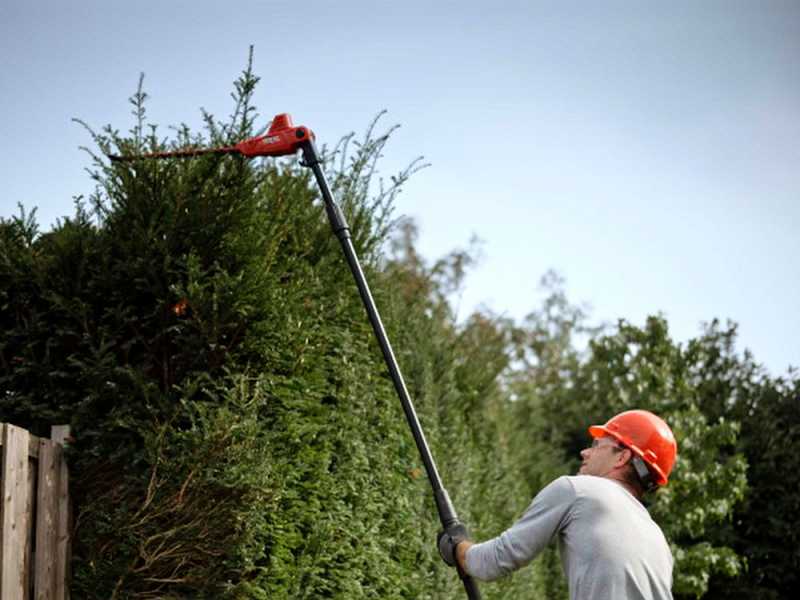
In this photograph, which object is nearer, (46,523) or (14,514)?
(14,514)

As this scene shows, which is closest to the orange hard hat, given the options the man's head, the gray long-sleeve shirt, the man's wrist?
the man's head

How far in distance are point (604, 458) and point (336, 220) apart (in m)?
1.80

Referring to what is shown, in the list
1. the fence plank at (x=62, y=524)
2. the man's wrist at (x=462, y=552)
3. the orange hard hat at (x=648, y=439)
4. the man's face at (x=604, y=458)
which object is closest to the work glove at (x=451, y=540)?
the man's wrist at (x=462, y=552)

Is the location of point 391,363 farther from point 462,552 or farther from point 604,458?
point 604,458

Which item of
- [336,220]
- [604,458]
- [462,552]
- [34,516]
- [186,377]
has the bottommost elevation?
[462,552]

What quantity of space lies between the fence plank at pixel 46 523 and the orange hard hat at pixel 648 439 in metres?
2.62

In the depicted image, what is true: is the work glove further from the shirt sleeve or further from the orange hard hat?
the orange hard hat

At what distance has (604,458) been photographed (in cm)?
442

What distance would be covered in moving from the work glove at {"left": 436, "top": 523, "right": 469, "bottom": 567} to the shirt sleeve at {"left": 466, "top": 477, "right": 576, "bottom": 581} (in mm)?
331

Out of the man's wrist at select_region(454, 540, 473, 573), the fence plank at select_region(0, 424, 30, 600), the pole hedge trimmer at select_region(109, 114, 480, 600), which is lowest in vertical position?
the man's wrist at select_region(454, 540, 473, 573)

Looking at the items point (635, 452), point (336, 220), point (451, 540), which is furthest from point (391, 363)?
point (635, 452)

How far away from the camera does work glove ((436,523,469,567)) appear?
443cm

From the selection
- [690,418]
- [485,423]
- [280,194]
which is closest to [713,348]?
[690,418]

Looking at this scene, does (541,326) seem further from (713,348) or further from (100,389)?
(100,389)
